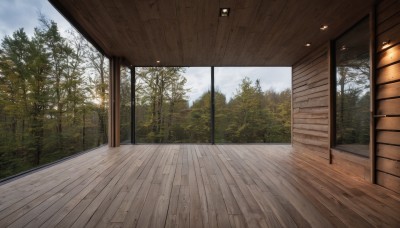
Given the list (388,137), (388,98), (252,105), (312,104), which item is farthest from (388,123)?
(252,105)

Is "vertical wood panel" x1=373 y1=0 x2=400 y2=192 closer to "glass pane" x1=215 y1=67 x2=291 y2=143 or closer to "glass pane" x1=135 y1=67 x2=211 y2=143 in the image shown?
"glass pane" x1=215 y1=67 x2=291 y2=143

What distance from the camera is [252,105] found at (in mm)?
6875

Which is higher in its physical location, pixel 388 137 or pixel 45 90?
pixel 45 90

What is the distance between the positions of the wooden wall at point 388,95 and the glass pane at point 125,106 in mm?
5138

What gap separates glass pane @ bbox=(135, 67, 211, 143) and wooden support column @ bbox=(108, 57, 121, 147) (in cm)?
85

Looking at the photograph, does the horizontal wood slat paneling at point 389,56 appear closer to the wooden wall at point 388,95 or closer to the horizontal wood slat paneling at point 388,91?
the wooden wall at point 388,95

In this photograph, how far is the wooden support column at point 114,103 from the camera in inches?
196

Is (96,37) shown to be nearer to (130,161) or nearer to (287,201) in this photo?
(130,161)

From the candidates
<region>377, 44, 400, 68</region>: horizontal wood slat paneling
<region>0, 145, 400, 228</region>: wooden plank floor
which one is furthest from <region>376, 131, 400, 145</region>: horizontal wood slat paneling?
<region>377, 44, 400, 68</region>: horizontal wood slat paneling

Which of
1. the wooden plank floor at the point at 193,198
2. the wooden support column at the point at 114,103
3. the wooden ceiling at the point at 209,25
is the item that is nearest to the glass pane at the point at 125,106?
the wooden support column at the point at 114,103

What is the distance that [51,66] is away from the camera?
174 inches

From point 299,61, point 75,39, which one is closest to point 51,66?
point 75,39

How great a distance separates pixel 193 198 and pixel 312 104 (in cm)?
351

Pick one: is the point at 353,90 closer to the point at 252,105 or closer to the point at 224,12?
the point at 224,12
